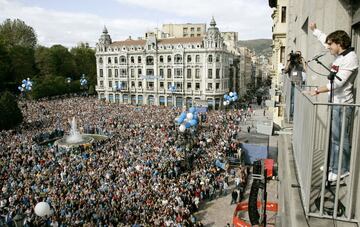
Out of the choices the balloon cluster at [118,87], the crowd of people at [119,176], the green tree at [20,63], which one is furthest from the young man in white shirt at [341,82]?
the green tree at [20,63]

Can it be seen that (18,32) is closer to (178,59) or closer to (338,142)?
(178,59)

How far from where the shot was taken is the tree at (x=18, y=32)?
262ft

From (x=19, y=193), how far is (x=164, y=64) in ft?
173

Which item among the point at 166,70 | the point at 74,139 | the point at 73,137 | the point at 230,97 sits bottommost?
the point at 74,139

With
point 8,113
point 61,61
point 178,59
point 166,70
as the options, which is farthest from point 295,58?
point 61,61

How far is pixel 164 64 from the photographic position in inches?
2682

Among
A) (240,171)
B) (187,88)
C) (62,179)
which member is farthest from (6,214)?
(187,88)

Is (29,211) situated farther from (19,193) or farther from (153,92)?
(153,92)

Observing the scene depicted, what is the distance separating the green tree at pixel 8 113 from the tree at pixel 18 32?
44.8 m

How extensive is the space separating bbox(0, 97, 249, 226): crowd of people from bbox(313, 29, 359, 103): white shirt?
29.3 feet

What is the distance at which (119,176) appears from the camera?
2169 cm

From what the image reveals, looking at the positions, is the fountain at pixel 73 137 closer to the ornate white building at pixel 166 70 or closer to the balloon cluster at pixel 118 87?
the ornate white building at pixel 166 70

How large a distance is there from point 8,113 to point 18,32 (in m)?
51.1

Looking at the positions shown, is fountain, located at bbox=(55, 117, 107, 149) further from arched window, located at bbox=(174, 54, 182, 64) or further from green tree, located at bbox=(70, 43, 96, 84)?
green tree, located at bbox=(70, 43, 96, 84)
